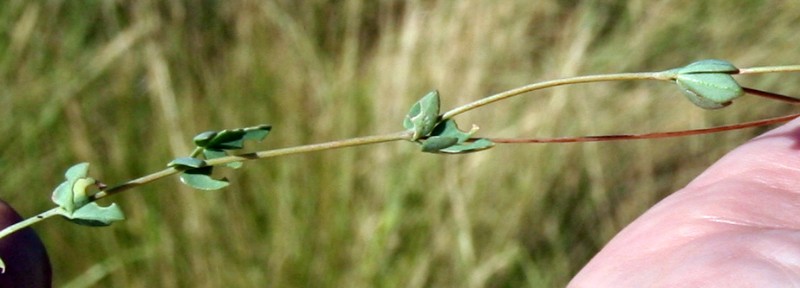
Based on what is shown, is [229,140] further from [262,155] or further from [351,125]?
[351,125]

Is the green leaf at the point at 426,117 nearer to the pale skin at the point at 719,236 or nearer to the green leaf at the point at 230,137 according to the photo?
the green leaf at the point at 230,137

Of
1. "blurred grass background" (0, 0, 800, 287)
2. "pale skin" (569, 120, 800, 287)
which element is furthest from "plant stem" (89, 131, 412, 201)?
"blurred grass background" (0, 0, 800, 287)

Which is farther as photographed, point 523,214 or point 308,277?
point 523,214

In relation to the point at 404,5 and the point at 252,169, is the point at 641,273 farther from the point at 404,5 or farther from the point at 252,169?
the point at 404,5

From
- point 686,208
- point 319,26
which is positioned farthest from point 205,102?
point 686,208

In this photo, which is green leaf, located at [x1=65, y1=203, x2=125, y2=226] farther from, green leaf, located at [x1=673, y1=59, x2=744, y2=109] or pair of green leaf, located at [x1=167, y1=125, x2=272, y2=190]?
green leaf, located at [x1=673, y1=59, x2=744, y2=109]

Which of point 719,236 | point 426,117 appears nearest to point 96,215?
point 426,117
